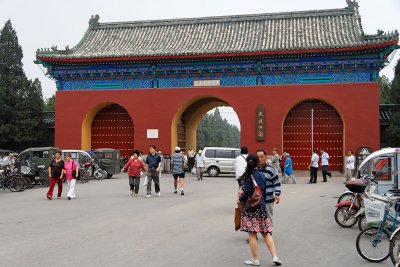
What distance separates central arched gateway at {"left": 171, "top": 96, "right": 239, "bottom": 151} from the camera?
28.0 metres

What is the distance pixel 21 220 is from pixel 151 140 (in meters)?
17.5

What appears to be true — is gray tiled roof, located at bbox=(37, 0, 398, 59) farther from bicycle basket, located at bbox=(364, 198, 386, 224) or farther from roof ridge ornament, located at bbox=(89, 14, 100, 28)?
bicycle basket, located at bbox=(364, 198, 386, 224)

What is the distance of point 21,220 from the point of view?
1032cm

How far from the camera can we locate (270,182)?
7.76 metres

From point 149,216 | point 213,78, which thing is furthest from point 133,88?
point 149,216

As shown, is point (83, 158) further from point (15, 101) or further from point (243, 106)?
point (15, 101)

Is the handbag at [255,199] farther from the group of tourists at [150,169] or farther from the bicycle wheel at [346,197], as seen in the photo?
the group of tourists at [150,169]

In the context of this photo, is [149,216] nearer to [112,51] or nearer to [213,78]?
[213,78]

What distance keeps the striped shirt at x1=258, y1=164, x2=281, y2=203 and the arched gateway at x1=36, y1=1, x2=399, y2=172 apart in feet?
59.4

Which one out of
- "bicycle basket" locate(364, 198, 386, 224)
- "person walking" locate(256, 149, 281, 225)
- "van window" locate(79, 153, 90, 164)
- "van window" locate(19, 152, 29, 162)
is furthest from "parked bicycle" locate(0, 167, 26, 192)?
"bicycle basket" locate(364, 198, 386, 224)

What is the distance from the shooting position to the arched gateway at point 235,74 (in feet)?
83.5

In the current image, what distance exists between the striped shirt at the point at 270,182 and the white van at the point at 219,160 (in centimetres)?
1805

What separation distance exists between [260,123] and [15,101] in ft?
51.4

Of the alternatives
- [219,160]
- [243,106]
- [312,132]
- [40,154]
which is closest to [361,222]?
[40,154]
